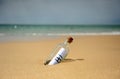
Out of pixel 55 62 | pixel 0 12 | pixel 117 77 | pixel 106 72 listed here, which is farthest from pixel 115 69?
pixel 0 12

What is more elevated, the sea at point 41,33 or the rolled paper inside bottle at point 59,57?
the rolled paper inside bottle at point 59,57

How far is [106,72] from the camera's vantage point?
2.51m

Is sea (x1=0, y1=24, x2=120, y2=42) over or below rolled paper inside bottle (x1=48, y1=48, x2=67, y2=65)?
below

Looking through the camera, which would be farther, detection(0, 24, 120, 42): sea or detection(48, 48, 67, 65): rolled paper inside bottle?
detection(0, 24, 120, 42): sea

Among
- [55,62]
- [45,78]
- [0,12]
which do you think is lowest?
[0,12]

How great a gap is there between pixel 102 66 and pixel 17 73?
0.83 meters

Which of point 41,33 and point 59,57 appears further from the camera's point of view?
point 41,33

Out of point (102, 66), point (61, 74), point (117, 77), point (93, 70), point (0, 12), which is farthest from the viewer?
point (0, 12)

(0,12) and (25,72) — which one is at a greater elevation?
A: (25,72)

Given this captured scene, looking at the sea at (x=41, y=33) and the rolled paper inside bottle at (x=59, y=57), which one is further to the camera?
the sea at (x=41, y=33)

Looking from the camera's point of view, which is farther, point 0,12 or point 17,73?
point 0,12

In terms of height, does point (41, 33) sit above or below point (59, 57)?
below

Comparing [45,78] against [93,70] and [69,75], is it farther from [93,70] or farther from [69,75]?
[93,70]

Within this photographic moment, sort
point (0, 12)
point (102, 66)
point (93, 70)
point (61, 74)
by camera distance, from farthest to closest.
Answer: point (0, 12), point (102, 66), point (93, 70), point (61, 74)
